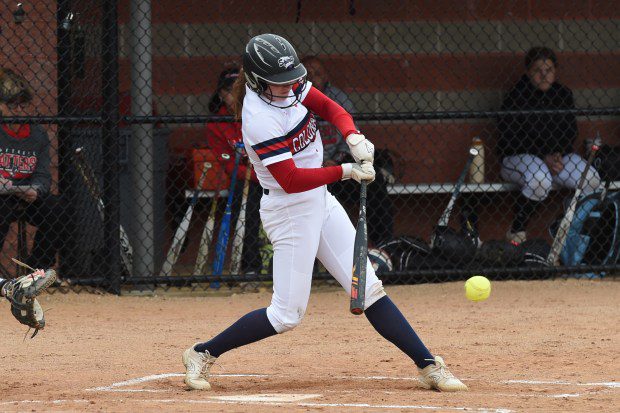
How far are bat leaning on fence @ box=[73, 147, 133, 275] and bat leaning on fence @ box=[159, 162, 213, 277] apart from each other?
316mm

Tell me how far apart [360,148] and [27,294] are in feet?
4.80

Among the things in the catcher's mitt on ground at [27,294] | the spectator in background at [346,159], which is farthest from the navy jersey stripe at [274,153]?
the spectator in background at [346,159]

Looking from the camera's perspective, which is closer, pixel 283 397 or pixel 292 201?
pixel 283 397

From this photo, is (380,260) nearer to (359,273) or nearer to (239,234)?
(239,234)

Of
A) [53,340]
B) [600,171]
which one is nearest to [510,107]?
[600,171]

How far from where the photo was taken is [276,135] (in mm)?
4316

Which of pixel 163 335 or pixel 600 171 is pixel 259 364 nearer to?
pixel 163 335

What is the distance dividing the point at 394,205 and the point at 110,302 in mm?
2534

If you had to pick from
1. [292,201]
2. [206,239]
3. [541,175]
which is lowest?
[206,239]

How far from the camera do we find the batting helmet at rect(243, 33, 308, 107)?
4.31 meters

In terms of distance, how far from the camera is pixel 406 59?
873cm

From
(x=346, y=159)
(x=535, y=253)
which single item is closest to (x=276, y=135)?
(x=346, y=159)

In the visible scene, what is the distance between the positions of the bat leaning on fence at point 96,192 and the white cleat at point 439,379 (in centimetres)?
345

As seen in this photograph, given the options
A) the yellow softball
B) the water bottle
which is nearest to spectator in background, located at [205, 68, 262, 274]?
the water bottle
